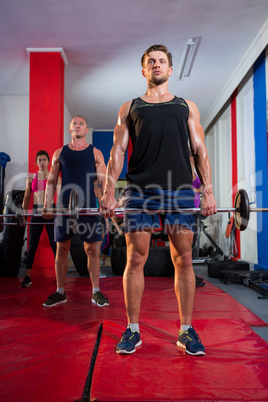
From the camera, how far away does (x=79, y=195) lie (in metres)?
2.46

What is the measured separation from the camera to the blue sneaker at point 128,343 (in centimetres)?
146

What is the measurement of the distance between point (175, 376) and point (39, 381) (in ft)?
1.66

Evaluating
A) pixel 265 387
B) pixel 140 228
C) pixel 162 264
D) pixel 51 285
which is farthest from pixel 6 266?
pixel 265 387

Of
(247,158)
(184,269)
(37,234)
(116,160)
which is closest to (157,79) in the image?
(116,160)

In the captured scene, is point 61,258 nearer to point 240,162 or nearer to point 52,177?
point 52,177

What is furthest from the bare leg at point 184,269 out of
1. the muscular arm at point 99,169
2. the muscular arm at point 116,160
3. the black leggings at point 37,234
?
the black leggings at point 37,234

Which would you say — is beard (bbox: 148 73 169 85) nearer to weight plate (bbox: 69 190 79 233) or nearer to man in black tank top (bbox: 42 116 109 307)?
weight plate (bbox: 69 190 79 233)

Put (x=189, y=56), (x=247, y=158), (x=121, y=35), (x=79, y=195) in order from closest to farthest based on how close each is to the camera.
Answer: (x=79, y=195), (x=121, y=35), (x=189, y=56), (x=247, y=158)

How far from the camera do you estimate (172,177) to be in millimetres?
1595

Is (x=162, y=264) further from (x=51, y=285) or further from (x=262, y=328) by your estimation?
(x=262, y=328)

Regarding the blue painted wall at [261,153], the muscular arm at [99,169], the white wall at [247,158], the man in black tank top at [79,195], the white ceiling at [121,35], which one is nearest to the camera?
the man in black tank top at [79,195]

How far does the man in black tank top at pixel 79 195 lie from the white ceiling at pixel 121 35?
1.81 metres

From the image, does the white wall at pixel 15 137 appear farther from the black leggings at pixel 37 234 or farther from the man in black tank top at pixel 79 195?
the man in black tank top at pixel 79 195

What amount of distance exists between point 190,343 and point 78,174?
1468 mm
